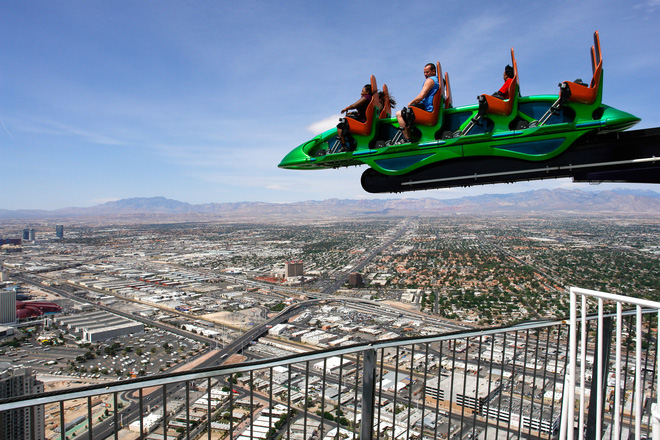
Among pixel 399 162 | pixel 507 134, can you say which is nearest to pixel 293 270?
pixel 399 162

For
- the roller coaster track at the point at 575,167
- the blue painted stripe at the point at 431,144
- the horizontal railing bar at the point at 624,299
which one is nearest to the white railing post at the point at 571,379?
the horizontal railing bar at the point at 624,299

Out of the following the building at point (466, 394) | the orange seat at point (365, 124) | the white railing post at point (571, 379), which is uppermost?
the orange seat at point (365, 124)

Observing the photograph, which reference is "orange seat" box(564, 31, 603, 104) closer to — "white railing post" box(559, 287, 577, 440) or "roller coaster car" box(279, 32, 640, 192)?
"roller coaster car" box(279, 32, 640, 192)

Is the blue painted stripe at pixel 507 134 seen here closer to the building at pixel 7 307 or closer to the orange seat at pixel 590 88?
the orange seat at pixel 590 88

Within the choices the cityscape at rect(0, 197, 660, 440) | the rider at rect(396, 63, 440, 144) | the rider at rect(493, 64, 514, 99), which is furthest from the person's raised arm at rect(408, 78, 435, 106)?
the cityscape at rect(0, 197, 660, 440)

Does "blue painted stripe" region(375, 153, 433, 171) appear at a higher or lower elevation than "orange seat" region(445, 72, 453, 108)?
lower

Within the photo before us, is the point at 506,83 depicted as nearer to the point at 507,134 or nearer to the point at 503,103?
the point at 503,103
